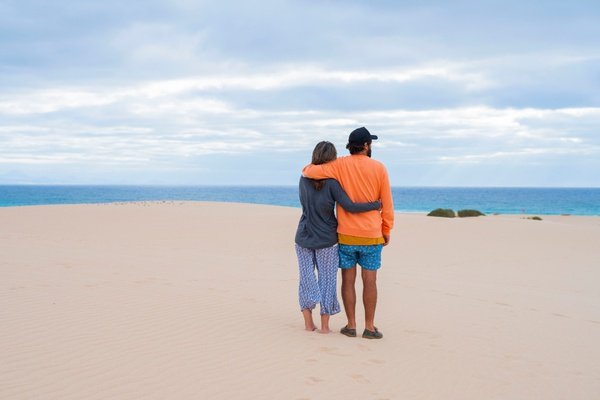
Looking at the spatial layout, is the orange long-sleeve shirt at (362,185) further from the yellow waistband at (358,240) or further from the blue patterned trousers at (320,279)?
the blue patterned trousers at (320,279)

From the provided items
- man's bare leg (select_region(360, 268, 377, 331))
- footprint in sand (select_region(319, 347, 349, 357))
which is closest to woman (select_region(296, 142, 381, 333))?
man's bare leg (select_region(360, 268, 377, 331))

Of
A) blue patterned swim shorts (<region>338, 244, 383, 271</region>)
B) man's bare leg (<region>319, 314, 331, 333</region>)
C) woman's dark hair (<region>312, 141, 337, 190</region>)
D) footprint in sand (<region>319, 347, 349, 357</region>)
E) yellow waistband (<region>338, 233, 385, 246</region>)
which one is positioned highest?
woman's dark hair (<region>312, 141, 337, 190</region>)

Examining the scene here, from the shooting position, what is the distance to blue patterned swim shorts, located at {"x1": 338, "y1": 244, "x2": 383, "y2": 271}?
6.22 m

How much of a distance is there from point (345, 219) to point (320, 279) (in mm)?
744

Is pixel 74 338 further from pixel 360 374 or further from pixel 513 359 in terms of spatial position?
pixel 513 359

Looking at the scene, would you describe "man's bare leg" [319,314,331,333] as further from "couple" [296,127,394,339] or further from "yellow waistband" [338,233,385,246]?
"yellow waistband" [338,233,385,246]

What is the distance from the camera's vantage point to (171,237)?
18125 mm

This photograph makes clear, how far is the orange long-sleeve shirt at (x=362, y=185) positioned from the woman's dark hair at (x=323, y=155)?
55 millimetres

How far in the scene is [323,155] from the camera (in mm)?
6262

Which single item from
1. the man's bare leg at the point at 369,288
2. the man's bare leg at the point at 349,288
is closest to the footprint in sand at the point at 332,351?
the man's bare leg at the point at 349,288

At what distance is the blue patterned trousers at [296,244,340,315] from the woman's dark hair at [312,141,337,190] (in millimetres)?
706

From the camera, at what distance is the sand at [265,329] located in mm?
4918

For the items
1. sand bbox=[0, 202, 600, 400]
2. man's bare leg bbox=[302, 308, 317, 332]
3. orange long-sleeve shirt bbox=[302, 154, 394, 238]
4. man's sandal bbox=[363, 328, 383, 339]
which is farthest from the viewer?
man's bare leg bbox=[302, 308, 317, 332]

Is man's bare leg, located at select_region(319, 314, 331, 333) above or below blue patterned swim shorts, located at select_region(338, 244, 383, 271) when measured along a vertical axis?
below
